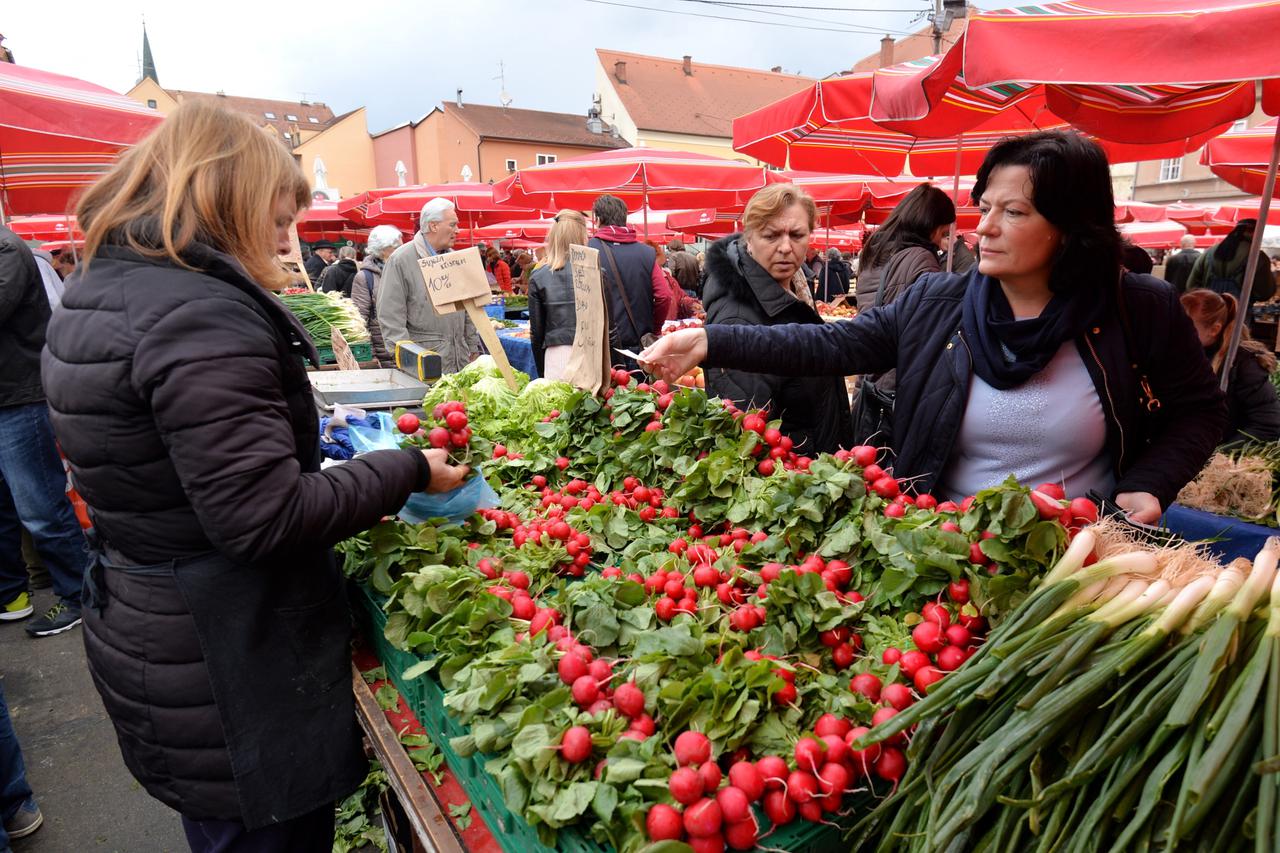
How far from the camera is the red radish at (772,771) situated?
3.85 ft

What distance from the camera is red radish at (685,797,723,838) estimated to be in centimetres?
108

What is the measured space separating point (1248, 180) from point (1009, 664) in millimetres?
7927

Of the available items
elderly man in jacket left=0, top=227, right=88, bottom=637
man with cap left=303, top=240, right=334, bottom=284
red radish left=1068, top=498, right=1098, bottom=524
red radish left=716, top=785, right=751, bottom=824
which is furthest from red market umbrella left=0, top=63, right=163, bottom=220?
man with cap left=303, top=240, right=334, bottom=284

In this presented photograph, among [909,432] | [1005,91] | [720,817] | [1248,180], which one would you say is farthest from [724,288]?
[1248,180]

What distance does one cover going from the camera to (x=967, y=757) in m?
1.12

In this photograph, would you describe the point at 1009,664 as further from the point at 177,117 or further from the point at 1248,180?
the point at 1248,180

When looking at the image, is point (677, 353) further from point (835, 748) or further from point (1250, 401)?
point (1250, 401)

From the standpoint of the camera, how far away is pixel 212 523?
1.32m

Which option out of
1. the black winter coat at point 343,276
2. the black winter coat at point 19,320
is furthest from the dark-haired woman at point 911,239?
the black winter coat at point 343,276

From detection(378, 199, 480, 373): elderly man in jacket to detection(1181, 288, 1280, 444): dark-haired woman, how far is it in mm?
4502

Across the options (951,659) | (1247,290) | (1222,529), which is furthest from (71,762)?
(1247,290)

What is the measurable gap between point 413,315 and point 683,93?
3939 centimetres

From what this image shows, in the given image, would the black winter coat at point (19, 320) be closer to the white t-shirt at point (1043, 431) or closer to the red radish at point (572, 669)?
the red radish at point (572, 669)

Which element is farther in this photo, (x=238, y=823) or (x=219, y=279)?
(x=238, y=823)
